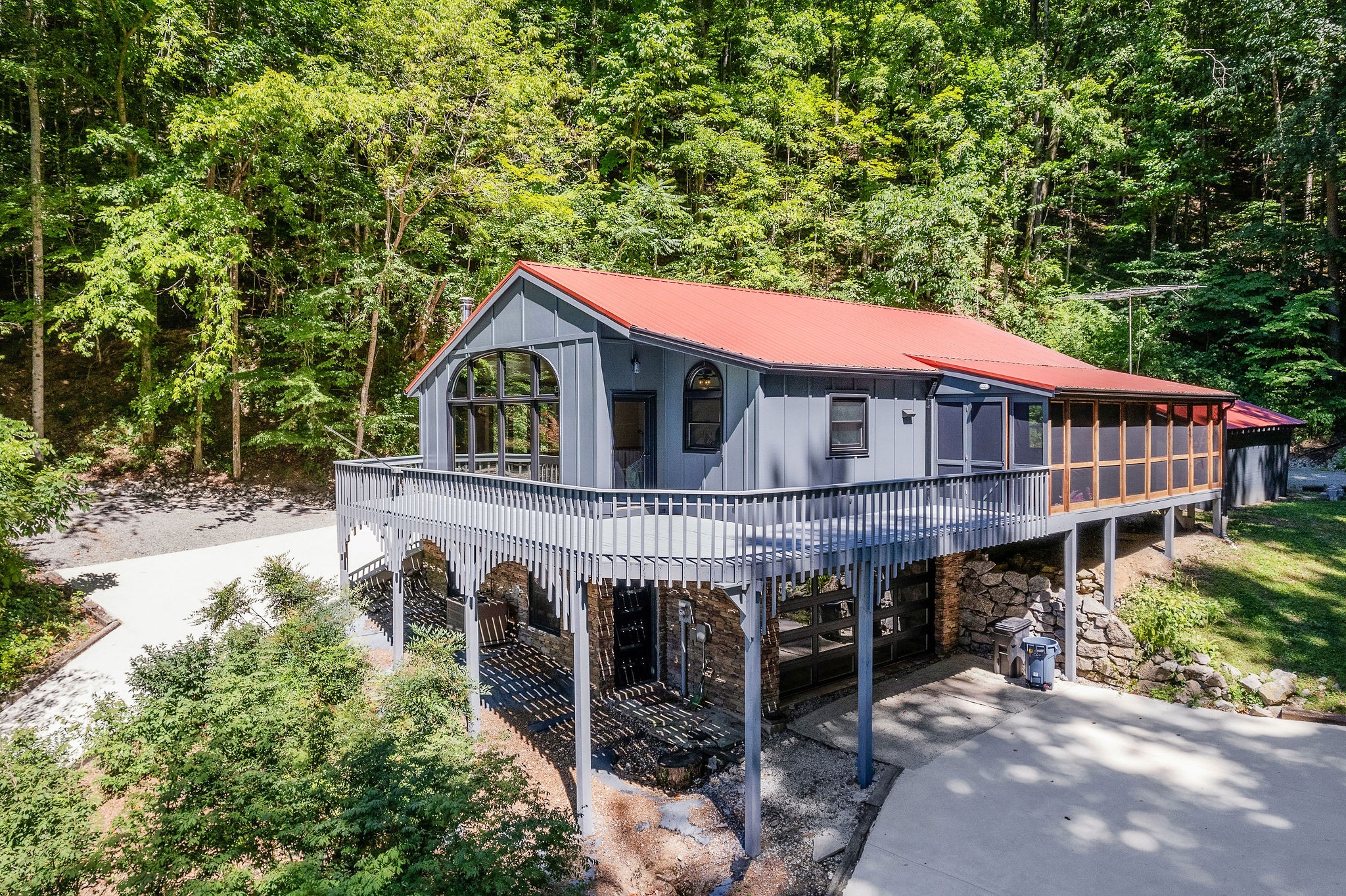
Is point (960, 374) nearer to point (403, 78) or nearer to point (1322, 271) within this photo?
point (403, 78)

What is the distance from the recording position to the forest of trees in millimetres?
17062

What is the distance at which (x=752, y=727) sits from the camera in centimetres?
764

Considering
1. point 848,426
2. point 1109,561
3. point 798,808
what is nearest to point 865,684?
point 798,808

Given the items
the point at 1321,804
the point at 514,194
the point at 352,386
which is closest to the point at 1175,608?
the point at 1321,804

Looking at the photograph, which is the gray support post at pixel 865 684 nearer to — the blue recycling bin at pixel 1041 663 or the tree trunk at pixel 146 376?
the blue recycling bin at pixel 1041 663

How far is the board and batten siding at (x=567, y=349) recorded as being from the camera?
33.4 ft

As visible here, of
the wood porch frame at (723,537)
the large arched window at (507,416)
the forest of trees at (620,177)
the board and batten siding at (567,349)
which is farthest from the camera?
the forest of trees at (620,177)

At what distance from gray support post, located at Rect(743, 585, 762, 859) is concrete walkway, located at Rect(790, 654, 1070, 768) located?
8.24 feet

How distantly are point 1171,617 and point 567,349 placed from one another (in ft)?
35.0

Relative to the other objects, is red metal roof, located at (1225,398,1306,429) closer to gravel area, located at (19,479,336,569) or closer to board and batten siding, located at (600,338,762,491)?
board and batten siding, located at (600,338,762,491)

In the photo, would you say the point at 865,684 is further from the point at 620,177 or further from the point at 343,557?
the point at 620,177

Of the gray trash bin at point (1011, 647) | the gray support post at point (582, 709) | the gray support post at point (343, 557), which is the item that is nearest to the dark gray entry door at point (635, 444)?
the gray support post at point (582, 709)

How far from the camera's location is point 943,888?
6590 millimetres

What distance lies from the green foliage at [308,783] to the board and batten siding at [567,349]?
10.8 ft
